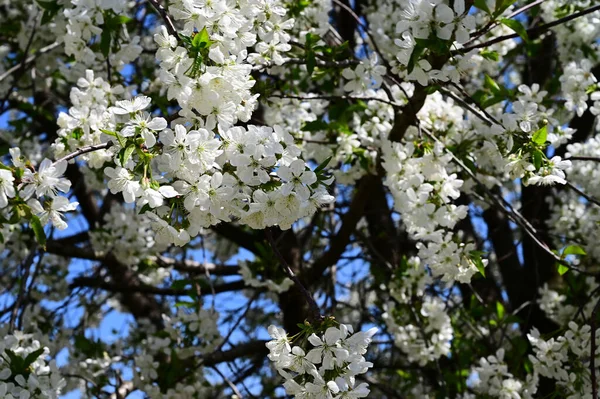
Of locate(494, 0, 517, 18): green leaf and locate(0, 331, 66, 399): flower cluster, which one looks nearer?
locate(494, 0, 517, 18): green leaf

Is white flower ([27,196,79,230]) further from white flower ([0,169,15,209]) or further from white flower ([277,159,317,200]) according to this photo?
white flower ([277,159,317,200])

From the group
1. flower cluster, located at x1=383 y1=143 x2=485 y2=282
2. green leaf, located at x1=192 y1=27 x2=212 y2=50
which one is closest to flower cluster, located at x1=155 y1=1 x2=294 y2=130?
green leaf, located at x1=192 y1=27 x2=212 y2=50

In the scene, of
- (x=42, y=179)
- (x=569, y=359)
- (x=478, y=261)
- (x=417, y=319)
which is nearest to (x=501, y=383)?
(x=569, y=359)

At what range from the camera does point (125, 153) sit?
5.30ft

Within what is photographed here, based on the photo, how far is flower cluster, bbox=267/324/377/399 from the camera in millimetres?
1654

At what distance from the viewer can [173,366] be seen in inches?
127

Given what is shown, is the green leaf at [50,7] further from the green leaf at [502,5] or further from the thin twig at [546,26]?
the green leaf at [502,5]

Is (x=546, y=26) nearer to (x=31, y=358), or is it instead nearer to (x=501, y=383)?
(x=501, y=383)

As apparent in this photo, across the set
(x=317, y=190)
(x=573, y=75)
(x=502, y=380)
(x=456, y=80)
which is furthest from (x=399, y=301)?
(x=317, y=190)

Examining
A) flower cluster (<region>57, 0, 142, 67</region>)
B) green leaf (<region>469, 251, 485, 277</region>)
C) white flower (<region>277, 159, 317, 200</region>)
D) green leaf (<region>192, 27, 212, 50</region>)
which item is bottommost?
white flower (<region>277, 159, 317, 200</region>)

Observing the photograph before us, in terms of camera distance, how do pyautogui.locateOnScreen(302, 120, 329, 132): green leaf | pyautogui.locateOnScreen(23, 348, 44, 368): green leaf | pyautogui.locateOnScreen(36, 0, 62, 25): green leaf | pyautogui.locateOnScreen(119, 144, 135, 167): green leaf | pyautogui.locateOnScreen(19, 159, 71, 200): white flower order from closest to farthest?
pyautogui.locateOnScreen(119, 144, 135, 167): green leaf
pyautogui.locateOnScreen(19, 159, 71, 200): white flower
pyautogui.locateOnScreen(23, 348, 44, 368): green leaf
pyautogui.locateOnScreen(36, 0, 62, 25): green leaf
pyautogui.locateOnScreen(302, 120, 329, 132): green leaf

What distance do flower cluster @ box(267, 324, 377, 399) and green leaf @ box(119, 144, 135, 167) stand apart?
0.60 m

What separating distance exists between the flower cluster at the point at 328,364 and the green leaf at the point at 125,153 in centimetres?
60

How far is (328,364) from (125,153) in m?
0.70
